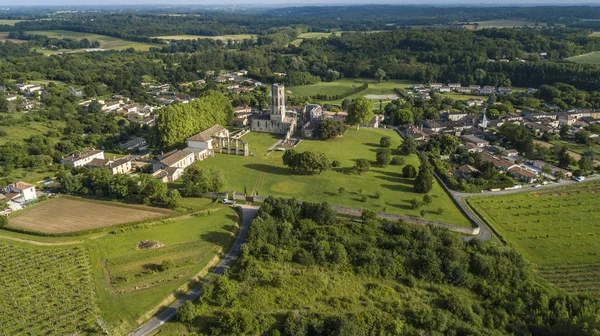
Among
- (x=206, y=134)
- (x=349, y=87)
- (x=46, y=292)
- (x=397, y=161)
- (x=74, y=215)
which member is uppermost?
(x=206, y=134)

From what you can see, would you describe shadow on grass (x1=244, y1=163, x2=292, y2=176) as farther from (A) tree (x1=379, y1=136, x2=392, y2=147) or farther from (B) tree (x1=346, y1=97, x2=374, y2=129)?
(B) tree (x1=346, y1=97, x2=374, y2=129)

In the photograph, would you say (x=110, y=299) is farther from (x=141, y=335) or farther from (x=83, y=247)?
(x=83, y=247)

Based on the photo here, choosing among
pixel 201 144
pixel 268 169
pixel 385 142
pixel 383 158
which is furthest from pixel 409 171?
pixel 201 144

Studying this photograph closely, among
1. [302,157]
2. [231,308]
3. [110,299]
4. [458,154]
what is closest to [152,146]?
[302,157]

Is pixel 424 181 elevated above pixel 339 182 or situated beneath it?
elevated above

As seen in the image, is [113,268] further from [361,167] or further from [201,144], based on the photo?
[361,167]

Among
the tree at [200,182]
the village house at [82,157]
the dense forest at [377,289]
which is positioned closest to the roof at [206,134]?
the tree at [200,182]

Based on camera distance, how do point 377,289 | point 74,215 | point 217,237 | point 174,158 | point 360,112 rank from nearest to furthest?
1. point 377,289
2. point 217,237
3. point 74,215
4. point 174,158
5. point 360,112

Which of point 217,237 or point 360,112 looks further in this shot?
point 360,112

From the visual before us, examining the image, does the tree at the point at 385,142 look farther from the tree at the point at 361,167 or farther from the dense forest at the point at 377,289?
the dense forest at the point at 377,289
